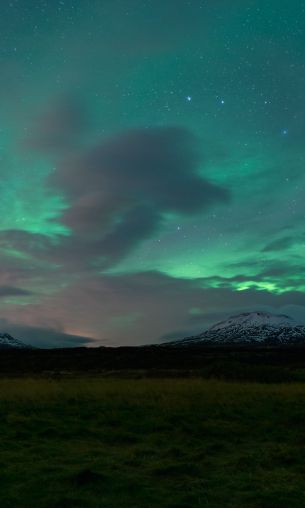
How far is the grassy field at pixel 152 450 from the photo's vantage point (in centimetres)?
1009

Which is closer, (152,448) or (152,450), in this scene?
(152,450)

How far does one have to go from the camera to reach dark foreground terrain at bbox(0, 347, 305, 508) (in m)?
10.1

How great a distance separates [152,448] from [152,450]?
1.21ft

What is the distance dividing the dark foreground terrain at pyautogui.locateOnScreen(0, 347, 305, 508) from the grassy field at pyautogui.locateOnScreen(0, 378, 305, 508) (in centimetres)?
3

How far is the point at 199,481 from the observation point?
11008mm

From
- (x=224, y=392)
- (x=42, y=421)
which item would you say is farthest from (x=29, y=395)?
(x=224, y=392)

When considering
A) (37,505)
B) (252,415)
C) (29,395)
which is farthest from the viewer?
(29,395)

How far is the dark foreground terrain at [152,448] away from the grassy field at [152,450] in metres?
0.03

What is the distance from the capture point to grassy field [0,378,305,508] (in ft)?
33.1

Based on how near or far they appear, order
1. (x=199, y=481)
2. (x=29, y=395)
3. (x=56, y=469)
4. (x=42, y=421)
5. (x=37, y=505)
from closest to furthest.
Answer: (x=37, y=505)
(x=199, y=481)
(x=56, y=469)
(x=42, y=421)
(x=29, y=395)

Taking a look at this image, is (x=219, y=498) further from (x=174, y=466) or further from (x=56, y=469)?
(x=56, y=469)

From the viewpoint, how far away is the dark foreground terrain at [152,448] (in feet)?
33.2

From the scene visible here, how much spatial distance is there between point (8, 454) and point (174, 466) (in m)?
4.72

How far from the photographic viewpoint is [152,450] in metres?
14.4
